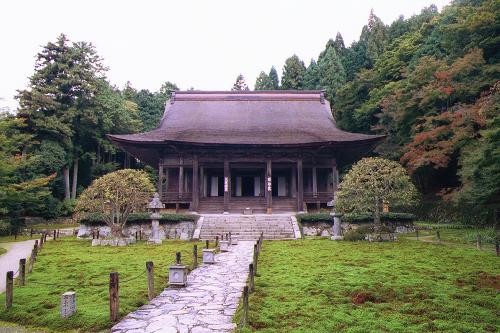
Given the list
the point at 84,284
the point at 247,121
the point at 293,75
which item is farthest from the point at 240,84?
the point at 84,284

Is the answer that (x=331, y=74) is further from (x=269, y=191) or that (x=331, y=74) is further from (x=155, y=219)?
(x=155, y=219)

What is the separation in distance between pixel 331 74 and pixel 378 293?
53.0 m

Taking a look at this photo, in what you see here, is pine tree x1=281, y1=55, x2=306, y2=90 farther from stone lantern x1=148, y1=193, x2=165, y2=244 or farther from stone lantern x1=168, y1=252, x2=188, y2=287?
stone lantern x1=168, y1=252, x2=188, y2=287

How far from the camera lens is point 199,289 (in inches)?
353

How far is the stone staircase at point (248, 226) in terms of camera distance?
2062 centimetres

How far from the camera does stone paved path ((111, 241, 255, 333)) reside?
20.7 feet

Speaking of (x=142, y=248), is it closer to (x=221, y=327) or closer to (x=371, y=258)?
(x=371, y=258)

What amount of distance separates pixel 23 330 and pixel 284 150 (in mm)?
21065

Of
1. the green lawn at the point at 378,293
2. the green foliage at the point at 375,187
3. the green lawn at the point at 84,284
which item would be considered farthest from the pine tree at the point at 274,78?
the green lawn at the point at 378,293

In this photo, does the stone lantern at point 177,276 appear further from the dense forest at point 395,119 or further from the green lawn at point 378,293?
the dense forest at point 395,119

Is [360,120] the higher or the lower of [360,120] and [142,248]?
the higher

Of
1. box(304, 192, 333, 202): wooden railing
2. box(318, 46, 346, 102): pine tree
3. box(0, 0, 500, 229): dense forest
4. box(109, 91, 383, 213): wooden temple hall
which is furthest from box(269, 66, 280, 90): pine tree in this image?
box(304, 192, 333, 202): wooden railing

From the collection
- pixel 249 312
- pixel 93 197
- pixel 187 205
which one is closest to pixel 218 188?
pixel 187 205

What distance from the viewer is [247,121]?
102ft
